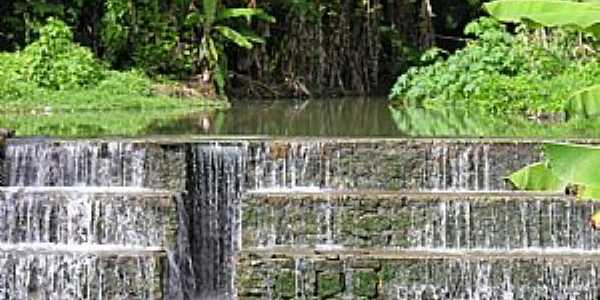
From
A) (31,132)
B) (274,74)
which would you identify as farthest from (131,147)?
(274,74)

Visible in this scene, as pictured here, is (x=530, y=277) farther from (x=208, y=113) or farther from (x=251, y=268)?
(x=208, y=113)

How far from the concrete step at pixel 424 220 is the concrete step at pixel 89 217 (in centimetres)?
59

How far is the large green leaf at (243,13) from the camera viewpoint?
17.4 meters

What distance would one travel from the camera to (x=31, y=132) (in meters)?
10.4

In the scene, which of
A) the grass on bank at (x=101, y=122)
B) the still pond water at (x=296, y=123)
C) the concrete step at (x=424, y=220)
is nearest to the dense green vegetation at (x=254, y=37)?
the still pond water at (x=296, y=123)

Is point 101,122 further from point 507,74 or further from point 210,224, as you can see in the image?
point 507,74

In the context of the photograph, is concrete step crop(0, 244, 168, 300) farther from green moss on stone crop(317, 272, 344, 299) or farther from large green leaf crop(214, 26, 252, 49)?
large green leaf crop(214, 26, 252, 49)

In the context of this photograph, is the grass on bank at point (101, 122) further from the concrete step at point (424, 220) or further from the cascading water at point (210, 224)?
the concrete step at point (424, 220)

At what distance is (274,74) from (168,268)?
1185 centimetres

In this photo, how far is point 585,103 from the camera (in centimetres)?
305

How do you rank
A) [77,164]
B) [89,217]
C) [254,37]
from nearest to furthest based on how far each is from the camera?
[89,217] → [77,164] → [254,37]

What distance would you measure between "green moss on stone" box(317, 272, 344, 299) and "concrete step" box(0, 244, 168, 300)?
0.99 metres

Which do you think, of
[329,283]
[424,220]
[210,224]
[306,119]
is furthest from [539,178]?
[306,119]

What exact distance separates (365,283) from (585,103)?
4.33 meters
